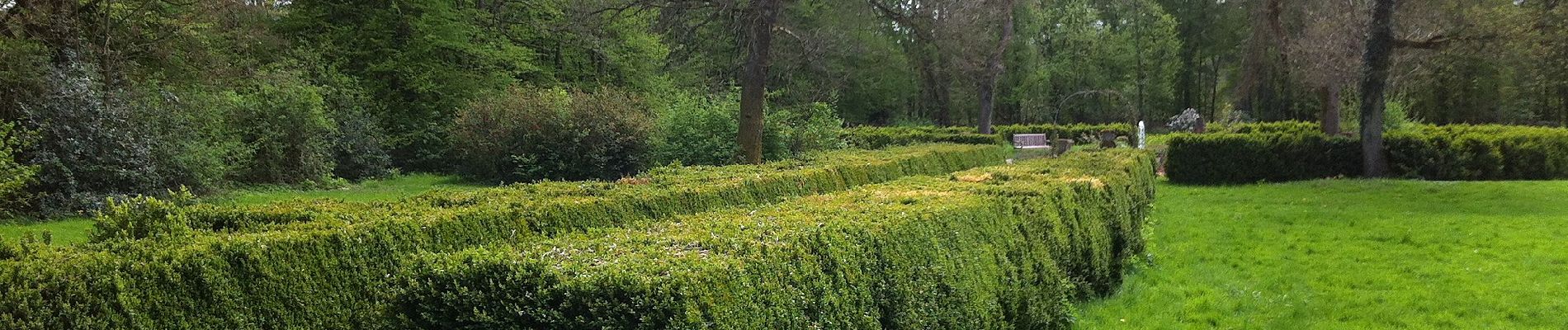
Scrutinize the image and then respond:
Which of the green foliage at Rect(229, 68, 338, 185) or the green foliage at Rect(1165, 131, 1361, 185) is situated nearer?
the green foliage at Rect(229, 68, 338, 185)

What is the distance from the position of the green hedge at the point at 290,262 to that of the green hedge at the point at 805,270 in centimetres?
101

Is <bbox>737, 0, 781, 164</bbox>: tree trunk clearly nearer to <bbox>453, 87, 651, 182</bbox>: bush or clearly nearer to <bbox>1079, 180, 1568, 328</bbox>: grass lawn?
<bbox>453, 87, 651, 182</bbox>: bush

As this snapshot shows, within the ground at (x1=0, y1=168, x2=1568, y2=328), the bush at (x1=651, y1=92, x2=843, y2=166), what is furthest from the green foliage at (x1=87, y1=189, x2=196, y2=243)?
the bush at (x1=651, y1=92, x2=843, y2=166)

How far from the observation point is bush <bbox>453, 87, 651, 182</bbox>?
14.6 metres

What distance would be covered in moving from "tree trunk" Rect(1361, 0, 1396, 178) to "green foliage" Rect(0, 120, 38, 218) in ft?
59.7

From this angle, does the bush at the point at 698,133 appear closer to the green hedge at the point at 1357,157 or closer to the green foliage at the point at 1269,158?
the green hedge at the point at 1357,157

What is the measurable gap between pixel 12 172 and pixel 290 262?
17.1 ft

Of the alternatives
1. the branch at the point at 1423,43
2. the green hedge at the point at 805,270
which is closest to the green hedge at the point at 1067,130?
the branch at the point at 1423,43

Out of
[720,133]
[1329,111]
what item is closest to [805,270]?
[720,133]

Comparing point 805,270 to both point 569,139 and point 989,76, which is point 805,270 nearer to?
point 569,139

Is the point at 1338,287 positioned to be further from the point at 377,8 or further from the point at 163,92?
the point at 377,8

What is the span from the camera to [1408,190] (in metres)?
13.1

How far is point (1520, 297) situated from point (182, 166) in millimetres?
14586

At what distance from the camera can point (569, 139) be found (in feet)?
48.3
